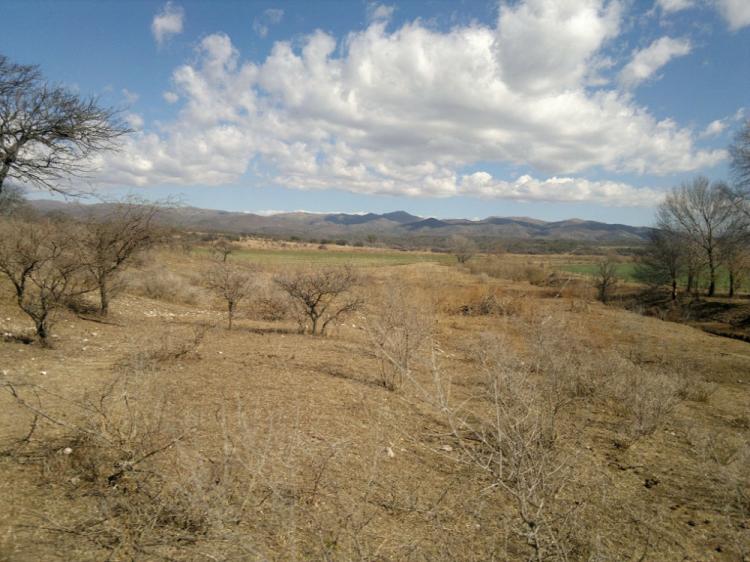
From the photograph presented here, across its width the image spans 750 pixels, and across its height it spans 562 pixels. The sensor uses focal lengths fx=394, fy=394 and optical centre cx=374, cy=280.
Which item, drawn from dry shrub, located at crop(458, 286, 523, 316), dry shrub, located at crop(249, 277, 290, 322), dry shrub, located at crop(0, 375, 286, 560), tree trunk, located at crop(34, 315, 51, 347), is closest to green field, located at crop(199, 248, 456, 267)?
dry shrub, located at crop(458, 286, 523, 316)

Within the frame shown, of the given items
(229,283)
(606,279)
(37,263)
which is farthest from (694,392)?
(606,279)

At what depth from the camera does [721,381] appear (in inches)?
409

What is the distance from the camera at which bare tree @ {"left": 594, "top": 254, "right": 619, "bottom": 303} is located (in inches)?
1143

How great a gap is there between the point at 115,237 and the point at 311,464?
349 inches

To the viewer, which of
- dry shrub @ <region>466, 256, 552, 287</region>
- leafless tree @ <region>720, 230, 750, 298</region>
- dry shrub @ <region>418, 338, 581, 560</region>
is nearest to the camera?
dry shrub @ <region>418, 338, 581, 560</region>

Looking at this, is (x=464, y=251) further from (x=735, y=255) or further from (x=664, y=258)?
(x=735, y=255)

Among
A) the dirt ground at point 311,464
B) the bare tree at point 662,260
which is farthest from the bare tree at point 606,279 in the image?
the dirt ground at point 311,464

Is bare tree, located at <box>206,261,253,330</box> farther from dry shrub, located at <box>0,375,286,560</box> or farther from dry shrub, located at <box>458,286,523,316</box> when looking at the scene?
dry shrub, located at <box>458,286,523,316</box>

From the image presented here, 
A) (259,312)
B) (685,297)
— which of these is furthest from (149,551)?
(685,297)

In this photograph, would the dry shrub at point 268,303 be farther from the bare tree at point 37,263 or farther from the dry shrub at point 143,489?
the dry shrub at point 143,489

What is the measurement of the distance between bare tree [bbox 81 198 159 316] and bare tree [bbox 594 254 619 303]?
96.3 ft

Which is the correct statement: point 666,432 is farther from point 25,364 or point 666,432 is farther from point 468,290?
point 468,290

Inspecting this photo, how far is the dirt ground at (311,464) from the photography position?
286 cm

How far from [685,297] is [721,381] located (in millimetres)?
23956
